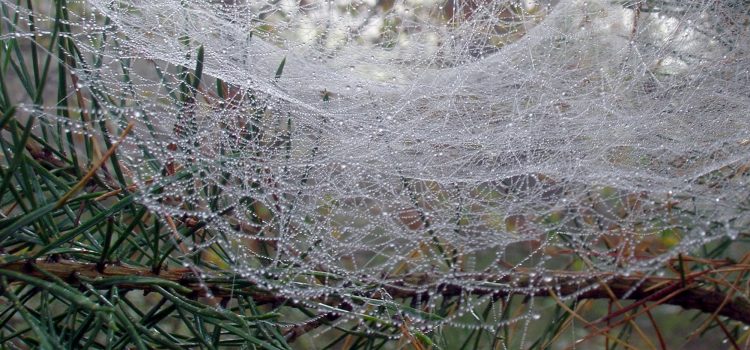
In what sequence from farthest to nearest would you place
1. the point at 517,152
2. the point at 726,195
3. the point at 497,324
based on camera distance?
1. the point at 517,152
2. the point at 726,195
3. the point at 497,324

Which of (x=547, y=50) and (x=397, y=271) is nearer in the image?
(x=397, y=271)

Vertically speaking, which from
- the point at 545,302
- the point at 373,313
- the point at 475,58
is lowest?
the point at 545,302

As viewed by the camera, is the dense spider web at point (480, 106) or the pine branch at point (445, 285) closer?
the pine branch at point (445, 285)

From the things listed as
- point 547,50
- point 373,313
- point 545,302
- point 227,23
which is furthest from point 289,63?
point 545,302

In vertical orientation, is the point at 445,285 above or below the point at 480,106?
below

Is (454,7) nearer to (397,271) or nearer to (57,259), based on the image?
(397,271)

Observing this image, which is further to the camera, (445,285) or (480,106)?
(480,106)

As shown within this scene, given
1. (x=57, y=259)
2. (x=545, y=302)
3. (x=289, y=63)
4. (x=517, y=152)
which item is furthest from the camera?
(x=545, y=302)

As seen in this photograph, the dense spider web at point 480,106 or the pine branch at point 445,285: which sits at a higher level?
the dense spider web at point 480,106
